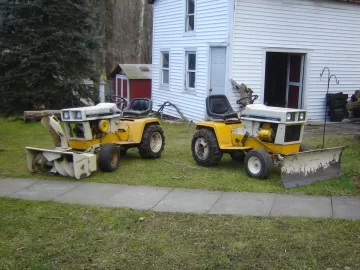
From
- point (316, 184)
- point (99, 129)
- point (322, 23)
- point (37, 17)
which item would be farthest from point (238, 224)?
point (37, 17)

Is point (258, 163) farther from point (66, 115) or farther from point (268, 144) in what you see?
point (66, 115)

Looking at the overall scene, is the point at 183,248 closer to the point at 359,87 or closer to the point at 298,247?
the point at 298,247

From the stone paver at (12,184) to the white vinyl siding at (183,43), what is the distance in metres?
8.31

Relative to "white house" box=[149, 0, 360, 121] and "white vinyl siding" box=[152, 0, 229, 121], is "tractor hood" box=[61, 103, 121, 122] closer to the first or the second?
"white house" box=[149, 0, 360, 121]

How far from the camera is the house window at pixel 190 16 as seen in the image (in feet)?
53.0

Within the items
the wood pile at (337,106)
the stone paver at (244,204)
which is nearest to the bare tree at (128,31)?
the wood pile at (337,106)

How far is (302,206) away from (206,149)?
9.22 ft

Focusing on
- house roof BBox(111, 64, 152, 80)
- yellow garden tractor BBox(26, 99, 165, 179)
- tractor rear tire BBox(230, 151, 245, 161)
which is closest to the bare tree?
house roof BBox(111, 64, 152, 80)

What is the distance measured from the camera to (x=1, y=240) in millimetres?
5215

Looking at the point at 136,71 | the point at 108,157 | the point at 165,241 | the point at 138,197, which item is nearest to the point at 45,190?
the point at 108,157

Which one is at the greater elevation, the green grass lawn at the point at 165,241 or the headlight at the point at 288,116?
the headlight at the point at 288,116

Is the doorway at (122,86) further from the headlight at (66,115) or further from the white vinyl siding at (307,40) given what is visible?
the headlight at (66,115)

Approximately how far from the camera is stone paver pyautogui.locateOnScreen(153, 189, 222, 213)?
627 cm

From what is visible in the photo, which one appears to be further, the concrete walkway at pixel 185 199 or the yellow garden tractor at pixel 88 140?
the yellow garden tractor at pixel 88 140
